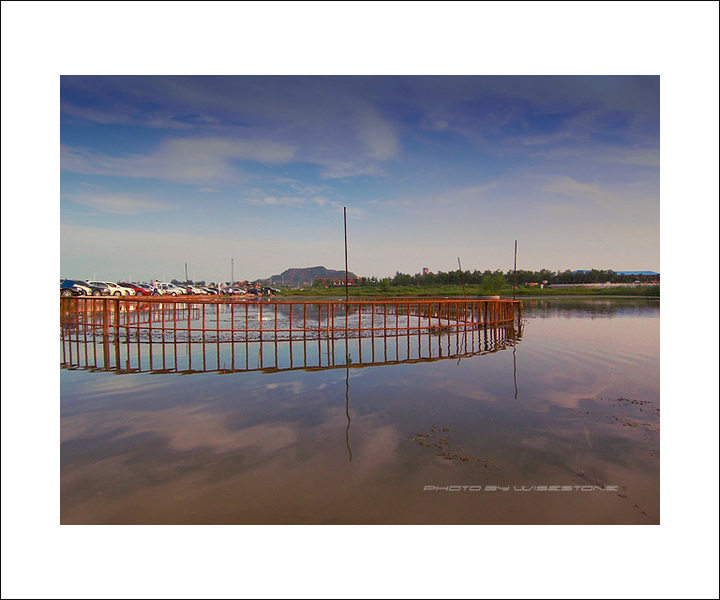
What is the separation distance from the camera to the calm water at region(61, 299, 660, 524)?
12.6 ft

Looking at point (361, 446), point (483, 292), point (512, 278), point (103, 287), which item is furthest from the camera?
point (512, 278)

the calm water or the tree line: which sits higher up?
the tree line

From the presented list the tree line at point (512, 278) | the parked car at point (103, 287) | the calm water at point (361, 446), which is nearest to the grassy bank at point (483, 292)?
the tree line at point (512, 278)

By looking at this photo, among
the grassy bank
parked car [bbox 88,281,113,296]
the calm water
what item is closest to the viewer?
the calm water

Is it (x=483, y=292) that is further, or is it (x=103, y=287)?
(x=483, y=292)

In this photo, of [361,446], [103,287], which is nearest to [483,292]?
[103,287]

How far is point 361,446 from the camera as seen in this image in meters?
5.32

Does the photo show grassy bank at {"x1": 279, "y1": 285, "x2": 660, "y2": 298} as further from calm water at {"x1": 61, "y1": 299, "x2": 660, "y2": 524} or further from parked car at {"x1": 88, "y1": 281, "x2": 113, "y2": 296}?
calm water at {"x1": 61, "y1": 299, "x2": 660, "y2": 524}

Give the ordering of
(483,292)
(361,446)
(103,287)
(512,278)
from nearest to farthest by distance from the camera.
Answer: (361,446), (103,287), (483,292), (512,278)

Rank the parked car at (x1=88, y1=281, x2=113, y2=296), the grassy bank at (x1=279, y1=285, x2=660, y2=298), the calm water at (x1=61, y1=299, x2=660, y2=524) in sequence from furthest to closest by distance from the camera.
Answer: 1. the grassy bank at (x1=279, y1=285, x2=660, y2=298)
2. the parked car at (x1=88, y1=281, x2=113, y2=296)
3. the calm water at (x1=61, y1=299, x2=660, y2=524)

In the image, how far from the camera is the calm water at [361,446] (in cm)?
384

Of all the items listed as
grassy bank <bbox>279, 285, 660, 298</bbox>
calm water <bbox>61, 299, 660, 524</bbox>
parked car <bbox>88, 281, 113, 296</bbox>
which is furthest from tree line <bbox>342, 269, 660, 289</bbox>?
calm water <bbox>61, 299, 660, 524</bbox>

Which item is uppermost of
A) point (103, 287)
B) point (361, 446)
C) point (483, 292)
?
point (103, 287)

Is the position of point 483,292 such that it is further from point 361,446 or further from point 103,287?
point 361,446
